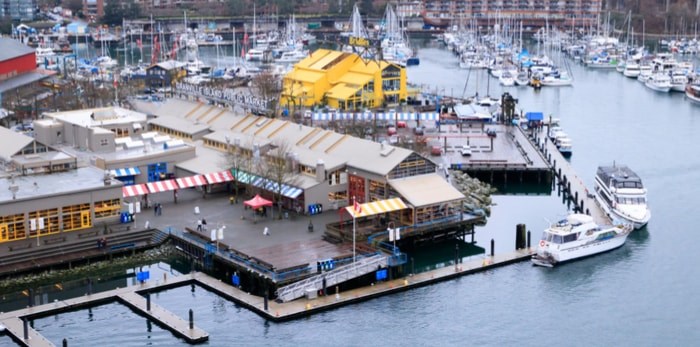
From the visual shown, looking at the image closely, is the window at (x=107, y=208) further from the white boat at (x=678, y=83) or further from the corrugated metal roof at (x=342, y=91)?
the white boat at (x=678, y=83)

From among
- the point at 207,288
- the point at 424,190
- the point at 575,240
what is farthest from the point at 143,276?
the point at 575,240

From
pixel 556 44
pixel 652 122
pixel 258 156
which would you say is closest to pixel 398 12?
pixel 556 44

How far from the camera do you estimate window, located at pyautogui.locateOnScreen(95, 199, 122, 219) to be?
1465 inches

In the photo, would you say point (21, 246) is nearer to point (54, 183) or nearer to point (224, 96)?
point (54, 183)

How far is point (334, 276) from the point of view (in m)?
32.8

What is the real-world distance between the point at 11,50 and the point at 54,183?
38242 mm

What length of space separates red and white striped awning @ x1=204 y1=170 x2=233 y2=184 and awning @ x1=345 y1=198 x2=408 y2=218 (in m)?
7.22

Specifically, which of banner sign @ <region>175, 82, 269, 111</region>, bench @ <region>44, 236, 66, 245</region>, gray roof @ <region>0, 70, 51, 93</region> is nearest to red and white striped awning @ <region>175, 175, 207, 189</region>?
bench @ <region>44, 236, 66, 245</region>

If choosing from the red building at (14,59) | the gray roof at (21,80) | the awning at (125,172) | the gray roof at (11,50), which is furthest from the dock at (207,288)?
the gray roof at (11,50)

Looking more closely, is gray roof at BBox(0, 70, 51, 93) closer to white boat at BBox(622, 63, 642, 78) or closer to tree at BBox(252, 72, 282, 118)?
tree at BBox(252, 72, 282, 118)

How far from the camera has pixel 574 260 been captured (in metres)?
36.6

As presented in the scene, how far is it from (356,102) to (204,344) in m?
35.8

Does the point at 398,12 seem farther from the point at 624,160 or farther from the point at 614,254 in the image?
the point at 614,254

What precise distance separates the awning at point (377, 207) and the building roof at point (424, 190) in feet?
1.39
